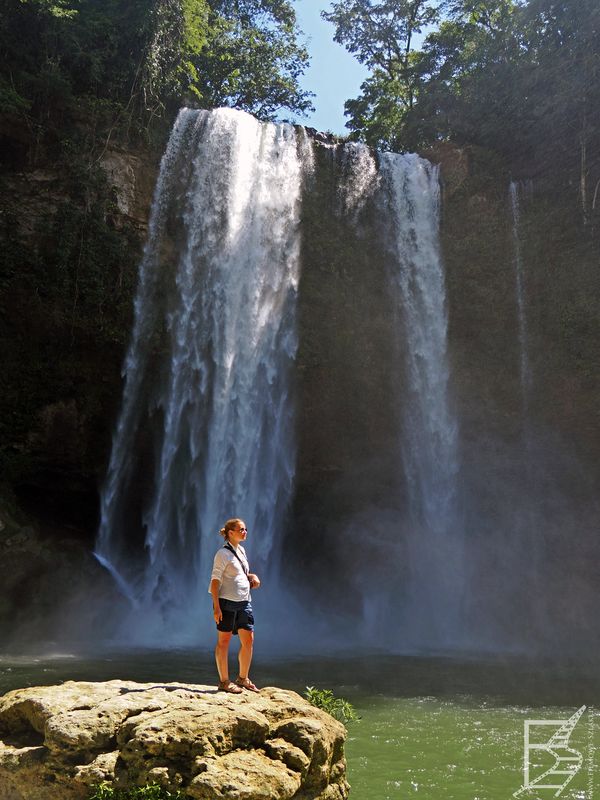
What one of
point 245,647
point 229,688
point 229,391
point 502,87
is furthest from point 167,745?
point 502,87

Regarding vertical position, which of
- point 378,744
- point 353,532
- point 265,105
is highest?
point 265,105

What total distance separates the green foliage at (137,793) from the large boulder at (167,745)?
0.04m

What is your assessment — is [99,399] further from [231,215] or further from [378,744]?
[378,744]

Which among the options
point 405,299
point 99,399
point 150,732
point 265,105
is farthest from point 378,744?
point 265,105

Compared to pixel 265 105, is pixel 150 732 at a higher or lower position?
lower

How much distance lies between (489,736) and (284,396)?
11.7 m

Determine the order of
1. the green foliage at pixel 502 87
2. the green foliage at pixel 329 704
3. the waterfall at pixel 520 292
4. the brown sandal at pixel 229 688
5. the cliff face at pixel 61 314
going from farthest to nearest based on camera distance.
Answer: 1. the green foliage at pixel 502 87
2. the waterfall at pixel 520 292
3. the cliff face at pixel 61 314
4. the green foliage at pixel 329 704
5. the brown sandal at pixel 229 688

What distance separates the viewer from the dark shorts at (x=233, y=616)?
18.9 ft

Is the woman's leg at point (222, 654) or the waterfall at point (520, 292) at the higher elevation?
the waterfall at point (520, 292)

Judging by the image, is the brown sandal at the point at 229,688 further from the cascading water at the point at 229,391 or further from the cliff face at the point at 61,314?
the cliff face at the point at 61,314

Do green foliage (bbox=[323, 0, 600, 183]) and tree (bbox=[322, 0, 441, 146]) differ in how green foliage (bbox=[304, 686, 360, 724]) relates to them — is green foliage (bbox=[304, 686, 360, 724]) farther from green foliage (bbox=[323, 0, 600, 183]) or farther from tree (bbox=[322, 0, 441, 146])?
tree (bbox=[322, 0, 441, 146])

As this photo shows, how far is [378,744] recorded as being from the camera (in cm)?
689

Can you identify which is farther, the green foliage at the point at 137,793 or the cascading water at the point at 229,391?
the cascading water at the point at 229,391

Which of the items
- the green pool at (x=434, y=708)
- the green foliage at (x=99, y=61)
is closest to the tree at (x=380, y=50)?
the green foliage at (x=99, y=61)
